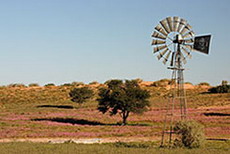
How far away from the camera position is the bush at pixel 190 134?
88.0ft

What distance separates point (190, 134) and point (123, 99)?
23.4 metres

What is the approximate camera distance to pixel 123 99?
49.8m

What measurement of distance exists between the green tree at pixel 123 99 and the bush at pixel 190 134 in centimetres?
2261

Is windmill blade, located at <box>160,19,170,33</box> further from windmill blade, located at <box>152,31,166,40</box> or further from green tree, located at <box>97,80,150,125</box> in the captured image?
green tree, located at <box>97,80,150,125</box>

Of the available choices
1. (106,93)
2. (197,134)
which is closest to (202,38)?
(197,134)

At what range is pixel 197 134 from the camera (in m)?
27.0

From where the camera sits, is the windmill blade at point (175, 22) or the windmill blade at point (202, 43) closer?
the windmill blade at point (202, 43)

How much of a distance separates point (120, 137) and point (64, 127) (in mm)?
10081

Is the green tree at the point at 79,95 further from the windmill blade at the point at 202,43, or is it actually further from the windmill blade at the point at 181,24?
the windmill blade at the point at 202,43

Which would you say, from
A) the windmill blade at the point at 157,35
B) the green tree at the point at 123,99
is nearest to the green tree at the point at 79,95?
the green tree at the point at 123,99

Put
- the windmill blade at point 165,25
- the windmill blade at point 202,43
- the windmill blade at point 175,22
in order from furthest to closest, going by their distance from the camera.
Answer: the windmill blade at point 165,25 → the windmill blade at point 175,22 → the windmill blade at point 202,43

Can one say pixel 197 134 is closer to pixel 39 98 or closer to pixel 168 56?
pixel 168 56

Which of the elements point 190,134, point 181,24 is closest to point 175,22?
point 181,24

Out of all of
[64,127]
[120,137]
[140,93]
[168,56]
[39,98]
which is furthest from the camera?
[39,98]
